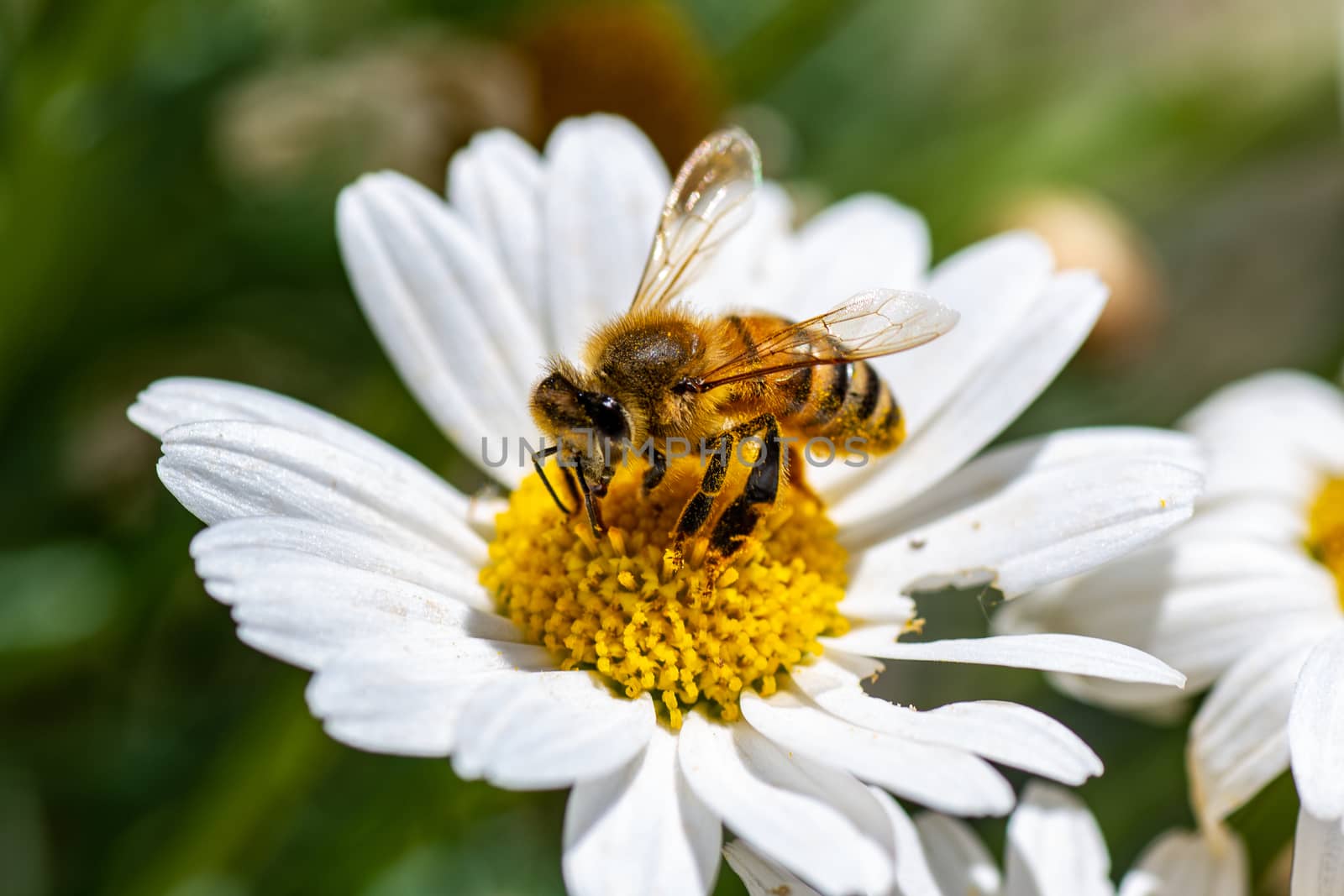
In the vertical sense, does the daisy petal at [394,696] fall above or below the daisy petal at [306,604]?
below

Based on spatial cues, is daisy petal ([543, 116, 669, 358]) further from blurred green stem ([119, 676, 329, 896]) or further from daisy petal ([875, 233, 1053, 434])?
blurred green stem ([119, 676, 329, 896])

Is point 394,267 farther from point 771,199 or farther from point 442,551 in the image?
point 771,199

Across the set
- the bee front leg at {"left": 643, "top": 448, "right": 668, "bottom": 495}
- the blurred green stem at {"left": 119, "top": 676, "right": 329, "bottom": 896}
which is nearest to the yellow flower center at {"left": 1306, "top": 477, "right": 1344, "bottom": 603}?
the bee front leg at {"left": 643, "top": 448, "right": 668, "bottom": 495}

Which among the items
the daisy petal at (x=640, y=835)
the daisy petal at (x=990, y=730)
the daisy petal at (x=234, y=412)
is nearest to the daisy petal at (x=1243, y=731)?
the daisy petal at (x=990, y=730)

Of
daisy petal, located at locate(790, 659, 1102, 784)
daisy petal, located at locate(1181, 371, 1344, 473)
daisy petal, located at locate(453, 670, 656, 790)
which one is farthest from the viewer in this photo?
daisy petal, located at locate(1181, 371, 1344, 473)

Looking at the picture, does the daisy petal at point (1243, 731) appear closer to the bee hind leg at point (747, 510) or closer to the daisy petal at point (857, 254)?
the bee hind leg at point (747, 510)

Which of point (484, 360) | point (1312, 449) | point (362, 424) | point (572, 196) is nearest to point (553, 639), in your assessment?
point (484, 360)
